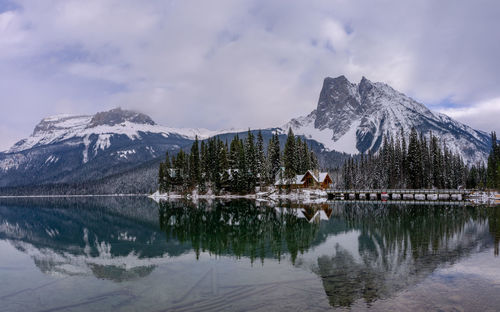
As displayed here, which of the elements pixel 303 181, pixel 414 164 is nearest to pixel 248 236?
pixel 303 181

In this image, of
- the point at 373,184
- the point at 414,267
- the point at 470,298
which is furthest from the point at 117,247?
the point at 373,184

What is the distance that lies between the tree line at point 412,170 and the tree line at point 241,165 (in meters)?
30.4

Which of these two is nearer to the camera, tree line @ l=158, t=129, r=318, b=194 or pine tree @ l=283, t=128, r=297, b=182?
pine tree @ l=283, t=128, r=297, b=182

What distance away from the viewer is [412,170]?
10750cm

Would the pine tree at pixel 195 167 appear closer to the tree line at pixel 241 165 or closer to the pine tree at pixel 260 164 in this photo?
the tree line at pixel 241 165

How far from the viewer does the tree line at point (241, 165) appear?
10294cm

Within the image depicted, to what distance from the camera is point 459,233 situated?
31.0 meters

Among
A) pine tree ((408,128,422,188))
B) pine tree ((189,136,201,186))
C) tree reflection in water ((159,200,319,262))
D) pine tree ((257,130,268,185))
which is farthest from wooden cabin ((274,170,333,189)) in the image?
tree reflection in water ((159,200,319,262))

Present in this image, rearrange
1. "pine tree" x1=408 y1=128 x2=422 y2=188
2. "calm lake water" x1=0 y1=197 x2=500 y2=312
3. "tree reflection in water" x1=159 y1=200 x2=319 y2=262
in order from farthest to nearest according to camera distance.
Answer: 1. "pine tree" x1=408 y1=128 x2=422 y2=188
2. "tree reflection in water" x1=159 y1=200 x2=319 y2=262
3. "calm lake water" x1=0 y1=197 x2=500 y2=312

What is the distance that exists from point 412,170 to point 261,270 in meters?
101

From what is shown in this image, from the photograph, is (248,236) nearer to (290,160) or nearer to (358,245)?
(358,245)

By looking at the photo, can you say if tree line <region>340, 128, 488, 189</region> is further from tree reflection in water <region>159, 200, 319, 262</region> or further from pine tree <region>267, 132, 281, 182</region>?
tree reflection in water <region>159, 200, 319, 262</region>

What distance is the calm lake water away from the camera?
47.4ft

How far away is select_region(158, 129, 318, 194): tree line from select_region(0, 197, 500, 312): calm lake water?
6759 centimetres
